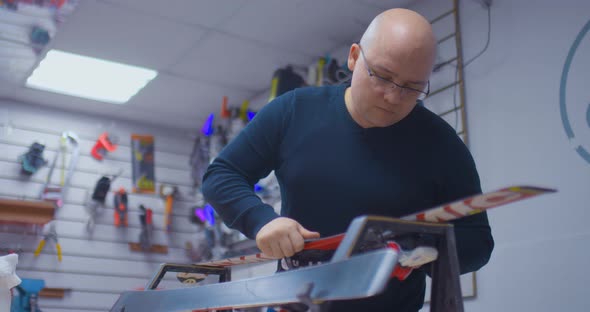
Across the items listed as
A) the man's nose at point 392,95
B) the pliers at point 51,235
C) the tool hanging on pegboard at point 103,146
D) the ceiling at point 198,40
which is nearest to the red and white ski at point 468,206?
the man's nose at point 392,95

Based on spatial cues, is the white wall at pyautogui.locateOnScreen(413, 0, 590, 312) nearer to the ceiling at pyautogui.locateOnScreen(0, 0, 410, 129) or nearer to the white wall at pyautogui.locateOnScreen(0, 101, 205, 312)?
the ceiling at pyautogui.locateOnScreen(0, 0, 410, 129)

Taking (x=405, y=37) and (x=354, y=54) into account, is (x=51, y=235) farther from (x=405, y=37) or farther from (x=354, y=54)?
(x=405, y=37)

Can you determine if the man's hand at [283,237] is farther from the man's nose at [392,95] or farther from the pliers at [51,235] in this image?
the pliers at [51,235]

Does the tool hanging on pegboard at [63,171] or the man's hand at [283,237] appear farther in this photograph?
the tool hanging on pegboard at [63,171]

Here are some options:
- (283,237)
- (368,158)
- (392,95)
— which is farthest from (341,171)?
(283,237)

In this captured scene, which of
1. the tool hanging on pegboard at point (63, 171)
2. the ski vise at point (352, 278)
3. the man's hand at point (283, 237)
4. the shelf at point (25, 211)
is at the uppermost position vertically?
the tool hanging on pegboard at point (63, 171)

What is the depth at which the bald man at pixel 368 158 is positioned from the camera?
4.42ft

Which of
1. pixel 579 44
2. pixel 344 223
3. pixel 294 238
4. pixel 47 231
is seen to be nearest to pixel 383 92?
pixel 344 223

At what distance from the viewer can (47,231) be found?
5605 mm

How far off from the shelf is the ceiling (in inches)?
40.3

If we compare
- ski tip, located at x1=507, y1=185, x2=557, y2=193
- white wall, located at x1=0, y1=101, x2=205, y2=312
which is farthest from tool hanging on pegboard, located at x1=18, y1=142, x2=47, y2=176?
ski tip, located at x1=507, y1=185, x2=557, y2=193

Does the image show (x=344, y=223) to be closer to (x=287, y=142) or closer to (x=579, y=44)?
(x=287, y=142)

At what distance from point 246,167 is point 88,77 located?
426 cm

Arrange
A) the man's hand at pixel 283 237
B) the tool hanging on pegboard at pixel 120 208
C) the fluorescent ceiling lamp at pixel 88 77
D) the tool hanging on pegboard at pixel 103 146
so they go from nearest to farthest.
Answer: the man's hand at pixel 283 237
the fluorescent ceiling lamp at pixel 88 77
the tool hanging on pegboard at pixel 120 208
the tool hanging on pegboard at pixel 103 146
